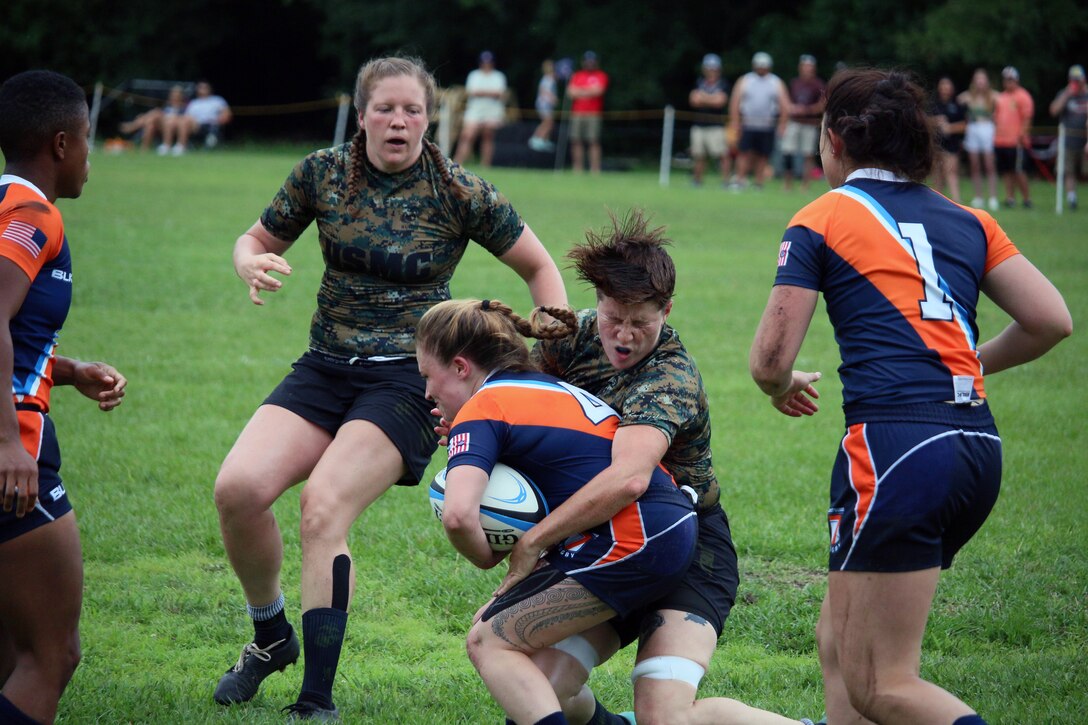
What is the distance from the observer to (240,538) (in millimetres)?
4191

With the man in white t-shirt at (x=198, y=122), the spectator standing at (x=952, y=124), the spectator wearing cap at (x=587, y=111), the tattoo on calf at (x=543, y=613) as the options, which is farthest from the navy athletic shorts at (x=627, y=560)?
the man in white t-shirt at (x=198, y=122)

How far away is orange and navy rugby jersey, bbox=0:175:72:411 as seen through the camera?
10.4 feet

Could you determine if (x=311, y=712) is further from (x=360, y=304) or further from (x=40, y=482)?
(x=360, y=304)

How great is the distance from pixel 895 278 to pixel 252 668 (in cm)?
263

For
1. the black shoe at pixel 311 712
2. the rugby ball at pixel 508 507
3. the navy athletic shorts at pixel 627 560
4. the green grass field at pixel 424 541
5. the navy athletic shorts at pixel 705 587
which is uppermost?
the rugby ball at pixel 508 507

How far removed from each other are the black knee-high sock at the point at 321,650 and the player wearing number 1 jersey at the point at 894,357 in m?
1.64

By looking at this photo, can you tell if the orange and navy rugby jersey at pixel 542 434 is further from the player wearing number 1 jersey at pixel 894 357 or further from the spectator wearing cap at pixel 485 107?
the spectator wearing cap at pixel 485 107

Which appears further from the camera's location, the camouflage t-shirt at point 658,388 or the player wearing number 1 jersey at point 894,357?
the camouflage t-shirt at point 658,388

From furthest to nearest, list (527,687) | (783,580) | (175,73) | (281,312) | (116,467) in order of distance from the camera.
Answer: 1. (175,73)
2. (281,312)
3. (116,467)
4. (783,580)
5. (527,687)

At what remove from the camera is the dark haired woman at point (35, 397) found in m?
3.14

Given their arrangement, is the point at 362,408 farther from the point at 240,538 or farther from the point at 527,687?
the point at 527,687

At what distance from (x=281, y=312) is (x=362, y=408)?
7.47m

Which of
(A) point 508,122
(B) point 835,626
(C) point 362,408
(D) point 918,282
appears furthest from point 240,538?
(A) point 508,122

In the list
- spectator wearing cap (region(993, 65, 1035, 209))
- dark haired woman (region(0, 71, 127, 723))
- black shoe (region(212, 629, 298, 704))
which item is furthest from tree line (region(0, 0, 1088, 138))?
dark haired woman (region(0, 71, 127, 723))
